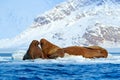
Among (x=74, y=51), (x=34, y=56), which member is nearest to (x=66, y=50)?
(x=74, y=51)

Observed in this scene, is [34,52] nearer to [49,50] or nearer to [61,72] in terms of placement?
[49,50]

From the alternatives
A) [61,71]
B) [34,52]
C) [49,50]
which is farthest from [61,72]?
[49,50]

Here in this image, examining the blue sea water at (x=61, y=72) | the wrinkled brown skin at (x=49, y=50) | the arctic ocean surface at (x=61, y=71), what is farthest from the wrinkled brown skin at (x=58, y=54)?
the blue sea water at (x=61, y=72)

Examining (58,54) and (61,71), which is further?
(58,54)

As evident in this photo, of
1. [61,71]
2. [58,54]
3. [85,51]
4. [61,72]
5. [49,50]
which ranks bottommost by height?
[61,72]

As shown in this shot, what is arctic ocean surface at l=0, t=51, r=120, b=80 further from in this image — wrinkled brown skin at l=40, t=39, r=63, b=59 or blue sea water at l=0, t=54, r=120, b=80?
wrinkled brown skin at l=40, t=39, r=63, b=59

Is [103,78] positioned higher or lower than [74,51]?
lower

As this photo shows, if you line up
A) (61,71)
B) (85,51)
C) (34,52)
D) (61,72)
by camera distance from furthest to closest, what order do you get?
1. (85,51)
2. (34,52)
3. (61,71)
4. (61,72)

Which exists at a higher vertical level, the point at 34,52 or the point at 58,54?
the point at 34,52

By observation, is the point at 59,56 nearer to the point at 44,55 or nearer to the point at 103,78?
the point at 44,55

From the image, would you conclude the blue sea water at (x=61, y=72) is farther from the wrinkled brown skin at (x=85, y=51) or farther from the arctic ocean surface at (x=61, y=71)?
the wrinkled brown skin at (x=85, y=51)

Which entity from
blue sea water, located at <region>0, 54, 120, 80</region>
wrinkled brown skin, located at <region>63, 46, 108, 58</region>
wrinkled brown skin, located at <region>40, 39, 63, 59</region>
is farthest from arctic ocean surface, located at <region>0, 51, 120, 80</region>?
wrinkled brown skin, located at <region>63, 46, 108, 58</region>

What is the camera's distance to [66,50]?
6378 centimetres

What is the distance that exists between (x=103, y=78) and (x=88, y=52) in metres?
33.3
